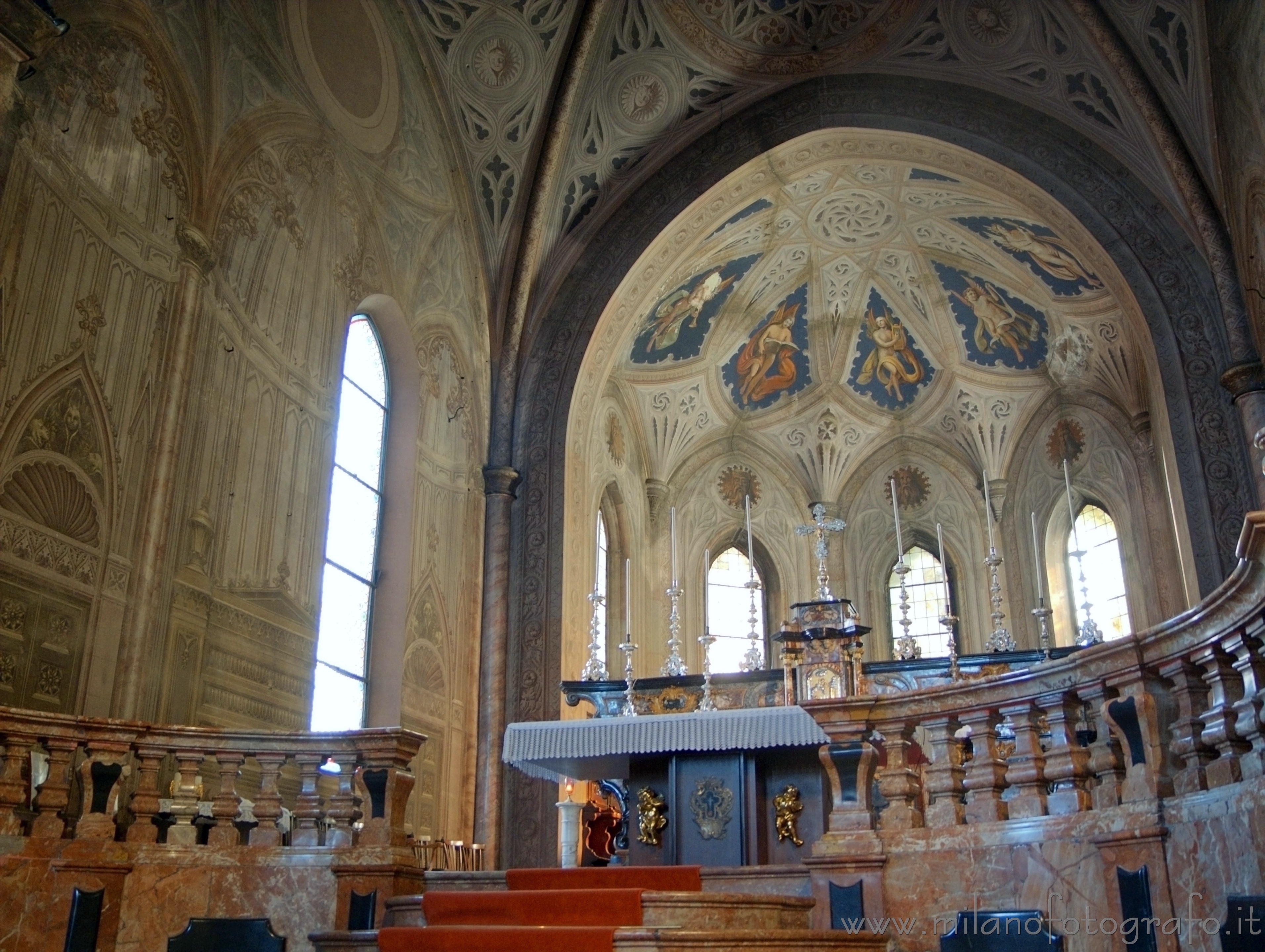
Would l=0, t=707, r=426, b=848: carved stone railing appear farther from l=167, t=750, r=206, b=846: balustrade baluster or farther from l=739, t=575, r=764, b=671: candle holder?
l=739, t=575, r=764, b=671: candle holder

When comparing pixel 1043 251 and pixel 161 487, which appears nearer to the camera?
pixel 161 487

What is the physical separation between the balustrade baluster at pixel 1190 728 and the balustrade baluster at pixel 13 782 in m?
5.54

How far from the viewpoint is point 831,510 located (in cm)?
2009

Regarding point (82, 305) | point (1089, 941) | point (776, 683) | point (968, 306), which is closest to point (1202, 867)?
point (1089, 941)

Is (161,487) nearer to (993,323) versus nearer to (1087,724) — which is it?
(1087,724)

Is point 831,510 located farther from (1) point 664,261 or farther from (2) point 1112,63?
(2) point 1112,63

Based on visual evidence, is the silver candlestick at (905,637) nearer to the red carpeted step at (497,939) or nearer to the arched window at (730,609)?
the arched window at (730,609)

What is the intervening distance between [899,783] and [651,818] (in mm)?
3381

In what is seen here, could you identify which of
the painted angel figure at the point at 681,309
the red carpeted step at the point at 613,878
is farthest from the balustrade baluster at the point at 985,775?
the painted angel figure at the point at 681,309

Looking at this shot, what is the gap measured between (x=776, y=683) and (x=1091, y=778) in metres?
8.21

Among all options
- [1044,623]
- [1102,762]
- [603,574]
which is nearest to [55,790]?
[1102,762]

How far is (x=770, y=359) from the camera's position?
63.9ft

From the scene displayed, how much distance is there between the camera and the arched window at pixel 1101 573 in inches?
691

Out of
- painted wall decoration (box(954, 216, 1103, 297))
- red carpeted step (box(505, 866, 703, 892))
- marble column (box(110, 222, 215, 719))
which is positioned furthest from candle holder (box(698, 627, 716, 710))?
painted wall decoration (box(954, 216, 1103, 297))
